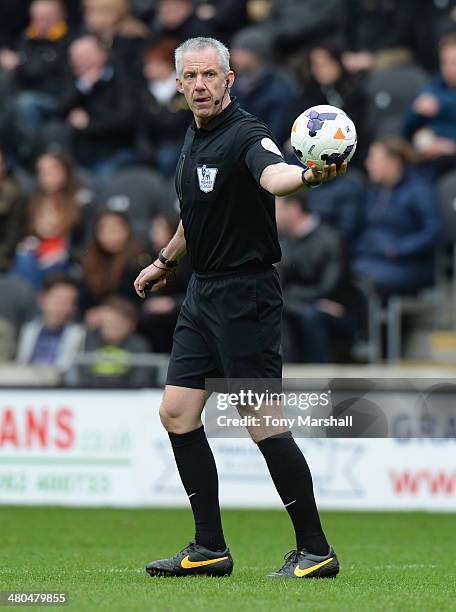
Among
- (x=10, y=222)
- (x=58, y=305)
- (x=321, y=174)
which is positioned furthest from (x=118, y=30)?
(x=321, y=174)

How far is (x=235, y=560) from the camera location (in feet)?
24.2

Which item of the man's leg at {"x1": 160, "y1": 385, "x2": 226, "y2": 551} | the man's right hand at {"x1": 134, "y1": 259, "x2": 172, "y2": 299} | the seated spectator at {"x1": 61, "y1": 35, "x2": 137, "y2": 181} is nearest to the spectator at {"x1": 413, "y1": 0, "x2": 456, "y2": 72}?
the seated spectator at {"x1": 61, "y1": 35, "x2": 137, "y2": 181}

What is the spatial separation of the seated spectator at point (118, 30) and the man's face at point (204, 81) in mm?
9151

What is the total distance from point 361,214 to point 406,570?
6816 millimetres

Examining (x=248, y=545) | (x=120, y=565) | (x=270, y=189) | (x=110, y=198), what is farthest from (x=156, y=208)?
(x=270, y=189)

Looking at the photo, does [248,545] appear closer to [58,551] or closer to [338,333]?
[58,551]

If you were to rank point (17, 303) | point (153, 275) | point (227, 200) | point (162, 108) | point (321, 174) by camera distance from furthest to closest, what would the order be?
1. point (162, 108)
2. point (17, 303)
3. point (153, 275)
4. point (227, 200)
5. point (321, 174)

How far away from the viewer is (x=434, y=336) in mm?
12641

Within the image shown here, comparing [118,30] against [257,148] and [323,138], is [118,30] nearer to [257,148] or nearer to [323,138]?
[257,148]

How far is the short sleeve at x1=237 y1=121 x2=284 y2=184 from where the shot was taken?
5.59 meters

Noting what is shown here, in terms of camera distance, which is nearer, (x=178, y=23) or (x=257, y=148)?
(x=257, y=148)

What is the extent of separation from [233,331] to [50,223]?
310 inches

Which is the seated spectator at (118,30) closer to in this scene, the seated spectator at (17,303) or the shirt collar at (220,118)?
the seated spectator at (17,303)

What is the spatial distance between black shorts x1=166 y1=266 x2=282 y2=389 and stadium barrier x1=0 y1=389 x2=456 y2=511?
5.18 metres
